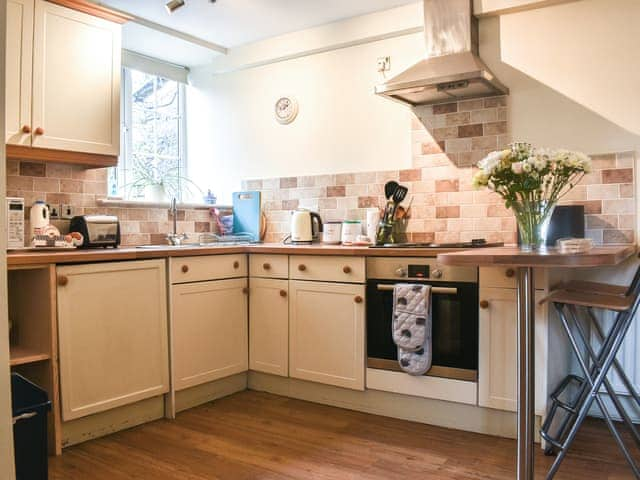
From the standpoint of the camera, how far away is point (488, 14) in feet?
10.4

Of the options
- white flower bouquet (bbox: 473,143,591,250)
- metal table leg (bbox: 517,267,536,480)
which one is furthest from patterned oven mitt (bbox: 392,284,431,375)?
metal table leg (bbox: 517,267,536,480)

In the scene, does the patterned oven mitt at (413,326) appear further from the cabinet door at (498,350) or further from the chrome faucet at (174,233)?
the chrome faucet at (174,233)

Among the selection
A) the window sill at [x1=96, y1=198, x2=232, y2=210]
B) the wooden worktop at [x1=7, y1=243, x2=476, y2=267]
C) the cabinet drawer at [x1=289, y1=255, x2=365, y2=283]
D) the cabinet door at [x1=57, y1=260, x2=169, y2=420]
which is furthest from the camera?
the window sill at [x1=96, y1=198, x2=232, y2=210]

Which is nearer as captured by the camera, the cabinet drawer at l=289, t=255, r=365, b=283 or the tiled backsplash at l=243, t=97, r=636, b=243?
the tiled backsplash at l=243, t=97, r=636, b=243

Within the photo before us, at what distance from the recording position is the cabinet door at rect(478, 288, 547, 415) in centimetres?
264

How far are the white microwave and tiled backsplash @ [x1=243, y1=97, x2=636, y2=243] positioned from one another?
1.92 m

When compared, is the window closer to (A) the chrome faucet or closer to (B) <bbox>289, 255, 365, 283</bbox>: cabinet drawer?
(A) the chrome faucet

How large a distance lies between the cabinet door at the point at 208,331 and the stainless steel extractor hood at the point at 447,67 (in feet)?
4.88

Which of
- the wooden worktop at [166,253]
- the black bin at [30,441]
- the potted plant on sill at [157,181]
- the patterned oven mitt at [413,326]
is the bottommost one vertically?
the black bin at [30,441]

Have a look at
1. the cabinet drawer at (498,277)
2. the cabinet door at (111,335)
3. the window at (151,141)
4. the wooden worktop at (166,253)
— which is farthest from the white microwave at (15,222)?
the cabinet drawer at (498,277)

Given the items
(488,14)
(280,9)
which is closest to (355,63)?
(280,9)

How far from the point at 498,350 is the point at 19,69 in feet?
8.99

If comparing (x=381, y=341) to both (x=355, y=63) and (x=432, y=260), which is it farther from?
(x=355, y=63)

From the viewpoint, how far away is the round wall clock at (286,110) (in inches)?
160
